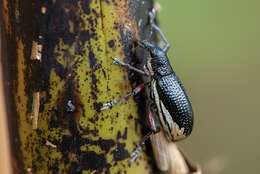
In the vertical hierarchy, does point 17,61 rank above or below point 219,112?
above

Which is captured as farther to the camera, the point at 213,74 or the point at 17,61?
the point at 213,74

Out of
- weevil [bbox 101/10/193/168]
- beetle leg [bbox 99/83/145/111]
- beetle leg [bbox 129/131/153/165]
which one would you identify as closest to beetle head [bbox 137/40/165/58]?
weevil [bbox 101/10/193/168]

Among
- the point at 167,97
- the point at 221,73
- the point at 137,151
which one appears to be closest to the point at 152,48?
the point at 167,97

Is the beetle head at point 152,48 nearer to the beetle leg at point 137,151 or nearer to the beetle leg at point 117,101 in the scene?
the beetle leg at point 117,101

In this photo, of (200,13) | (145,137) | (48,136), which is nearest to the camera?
(48,136)

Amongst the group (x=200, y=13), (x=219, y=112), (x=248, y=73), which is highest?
(x=200, y=13)

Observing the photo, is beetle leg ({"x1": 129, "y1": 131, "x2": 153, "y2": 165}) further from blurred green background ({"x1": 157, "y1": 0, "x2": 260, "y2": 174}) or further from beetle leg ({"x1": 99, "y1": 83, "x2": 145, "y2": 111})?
blurred green background ({"x1": 157, "y1": 0, "x2": 260, "y2": 174})

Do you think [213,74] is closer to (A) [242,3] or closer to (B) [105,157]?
(A) [242,3]

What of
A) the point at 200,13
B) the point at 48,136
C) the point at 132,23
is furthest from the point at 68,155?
the point at 200,13

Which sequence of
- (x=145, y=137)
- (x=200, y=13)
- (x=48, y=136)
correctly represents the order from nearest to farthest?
(x=48, y=136), (x=145, y=137), (x=200, y=13)

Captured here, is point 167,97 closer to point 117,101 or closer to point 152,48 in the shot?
point 152,48
